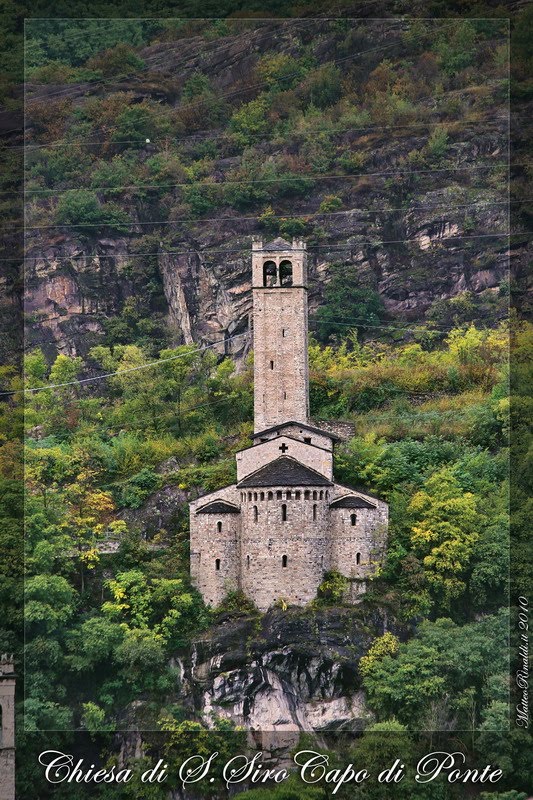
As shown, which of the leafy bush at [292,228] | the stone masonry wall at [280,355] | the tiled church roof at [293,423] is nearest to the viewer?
the tiled church roof at [293,423]

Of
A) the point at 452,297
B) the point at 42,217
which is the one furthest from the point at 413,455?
the point at 42,217

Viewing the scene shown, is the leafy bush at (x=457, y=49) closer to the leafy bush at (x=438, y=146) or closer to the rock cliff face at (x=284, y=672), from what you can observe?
the leafy bush at (x=438, y=146)

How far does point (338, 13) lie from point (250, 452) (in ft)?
137

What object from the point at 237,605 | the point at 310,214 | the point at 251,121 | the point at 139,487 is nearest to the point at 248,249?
the point at 310,214

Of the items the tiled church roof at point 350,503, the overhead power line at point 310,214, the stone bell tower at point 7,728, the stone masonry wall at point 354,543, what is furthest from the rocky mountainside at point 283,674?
the overhead power line at point 310,214

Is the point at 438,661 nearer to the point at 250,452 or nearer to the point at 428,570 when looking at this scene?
the point at 428,570

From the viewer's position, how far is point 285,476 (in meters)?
89.9

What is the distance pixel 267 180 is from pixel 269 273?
30.0 metres

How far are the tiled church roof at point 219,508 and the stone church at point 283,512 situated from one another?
3cm

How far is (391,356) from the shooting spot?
112 m

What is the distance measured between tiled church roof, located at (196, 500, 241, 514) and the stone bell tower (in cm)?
819

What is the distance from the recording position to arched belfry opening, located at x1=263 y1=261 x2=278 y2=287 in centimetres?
9431

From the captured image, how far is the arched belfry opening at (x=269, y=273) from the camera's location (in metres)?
94.3

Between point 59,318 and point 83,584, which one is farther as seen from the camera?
point 59,318
